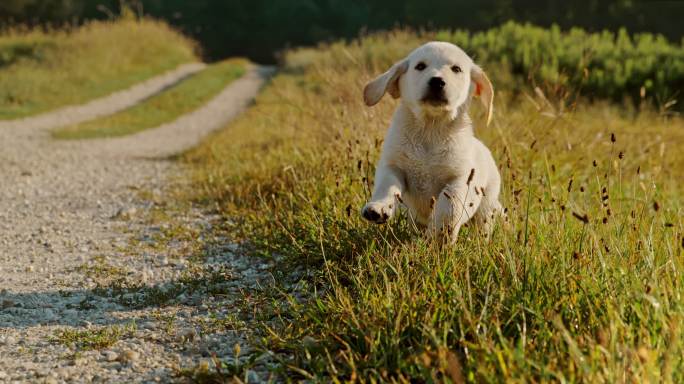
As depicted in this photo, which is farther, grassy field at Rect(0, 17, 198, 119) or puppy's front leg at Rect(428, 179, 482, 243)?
grassy field at Rect(0, 17, 198, 119)

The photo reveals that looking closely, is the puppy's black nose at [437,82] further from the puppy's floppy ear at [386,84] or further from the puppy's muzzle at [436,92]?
the puppy's floppy ear at [386,84]

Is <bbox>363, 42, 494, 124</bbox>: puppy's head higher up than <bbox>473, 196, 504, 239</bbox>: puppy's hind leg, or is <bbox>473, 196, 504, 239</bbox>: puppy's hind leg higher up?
<bbox>363, 42, 494, 124</bbox>: puppy's head

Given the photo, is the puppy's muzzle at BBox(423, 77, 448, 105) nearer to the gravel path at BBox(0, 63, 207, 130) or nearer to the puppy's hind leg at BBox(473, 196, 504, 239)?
the puppy's hind leg at BBox(473, 196, 504, 239)

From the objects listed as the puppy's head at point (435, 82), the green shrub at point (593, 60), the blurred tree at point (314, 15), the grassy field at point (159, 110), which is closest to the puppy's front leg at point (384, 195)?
the puppy's head at point (435, 82)

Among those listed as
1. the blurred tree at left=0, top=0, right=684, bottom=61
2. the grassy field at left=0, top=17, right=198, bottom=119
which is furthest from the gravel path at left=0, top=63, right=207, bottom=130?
the blurred tree at left=0, top=0, right=684, bottom=61

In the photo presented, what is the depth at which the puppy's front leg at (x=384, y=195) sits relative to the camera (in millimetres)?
3541

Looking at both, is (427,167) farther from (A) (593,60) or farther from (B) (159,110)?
(B) (159,110)

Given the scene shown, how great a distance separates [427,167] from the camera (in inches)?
161

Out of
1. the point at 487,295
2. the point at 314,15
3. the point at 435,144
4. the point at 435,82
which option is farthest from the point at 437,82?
the point at 314,15

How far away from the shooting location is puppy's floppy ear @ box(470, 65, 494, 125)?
4297 mm

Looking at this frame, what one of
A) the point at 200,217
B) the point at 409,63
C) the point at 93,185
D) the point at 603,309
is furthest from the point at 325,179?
the point at 93,185

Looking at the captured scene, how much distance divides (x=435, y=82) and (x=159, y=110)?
14746 millimetres

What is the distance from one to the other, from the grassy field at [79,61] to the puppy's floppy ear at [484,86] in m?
13.0

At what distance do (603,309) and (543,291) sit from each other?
0.27 metres
